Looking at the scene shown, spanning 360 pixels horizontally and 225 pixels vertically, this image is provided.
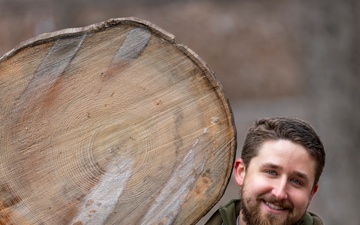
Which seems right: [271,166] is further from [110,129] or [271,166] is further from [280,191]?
[110,129]

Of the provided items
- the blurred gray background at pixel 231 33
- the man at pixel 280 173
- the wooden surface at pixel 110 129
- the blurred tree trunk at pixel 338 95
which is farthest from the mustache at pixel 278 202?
the blurred gray background at pixel 231 33

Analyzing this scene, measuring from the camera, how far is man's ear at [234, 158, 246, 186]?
17.4 ft

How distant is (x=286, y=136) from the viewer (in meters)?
5.15

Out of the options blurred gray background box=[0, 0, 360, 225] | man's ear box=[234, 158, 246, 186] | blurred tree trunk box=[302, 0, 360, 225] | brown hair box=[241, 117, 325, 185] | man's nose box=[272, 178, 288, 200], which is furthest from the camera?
blurred gray background box=[0, 0, 360, 225]

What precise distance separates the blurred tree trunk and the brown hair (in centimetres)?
456

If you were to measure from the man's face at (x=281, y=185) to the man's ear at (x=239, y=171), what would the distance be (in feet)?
0.46

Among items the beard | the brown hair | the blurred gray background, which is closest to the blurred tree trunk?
the blurred gray background

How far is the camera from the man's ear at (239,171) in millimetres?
5289

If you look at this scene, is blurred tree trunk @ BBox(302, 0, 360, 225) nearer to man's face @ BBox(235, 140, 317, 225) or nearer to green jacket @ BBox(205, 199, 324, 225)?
green jacket @ BBox(205, 199, 324, 225)

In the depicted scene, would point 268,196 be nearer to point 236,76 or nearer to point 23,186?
point 23,186

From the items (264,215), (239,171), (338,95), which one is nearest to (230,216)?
(239,171)

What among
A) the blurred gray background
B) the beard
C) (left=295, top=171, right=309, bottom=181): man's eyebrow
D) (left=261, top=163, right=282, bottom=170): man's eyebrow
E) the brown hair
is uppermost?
the blurred gray background

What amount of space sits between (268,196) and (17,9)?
10376 mm

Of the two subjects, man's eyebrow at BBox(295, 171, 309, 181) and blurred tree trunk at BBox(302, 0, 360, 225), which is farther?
blurred tree trunk at BBox(302, 0, 360, 225)
